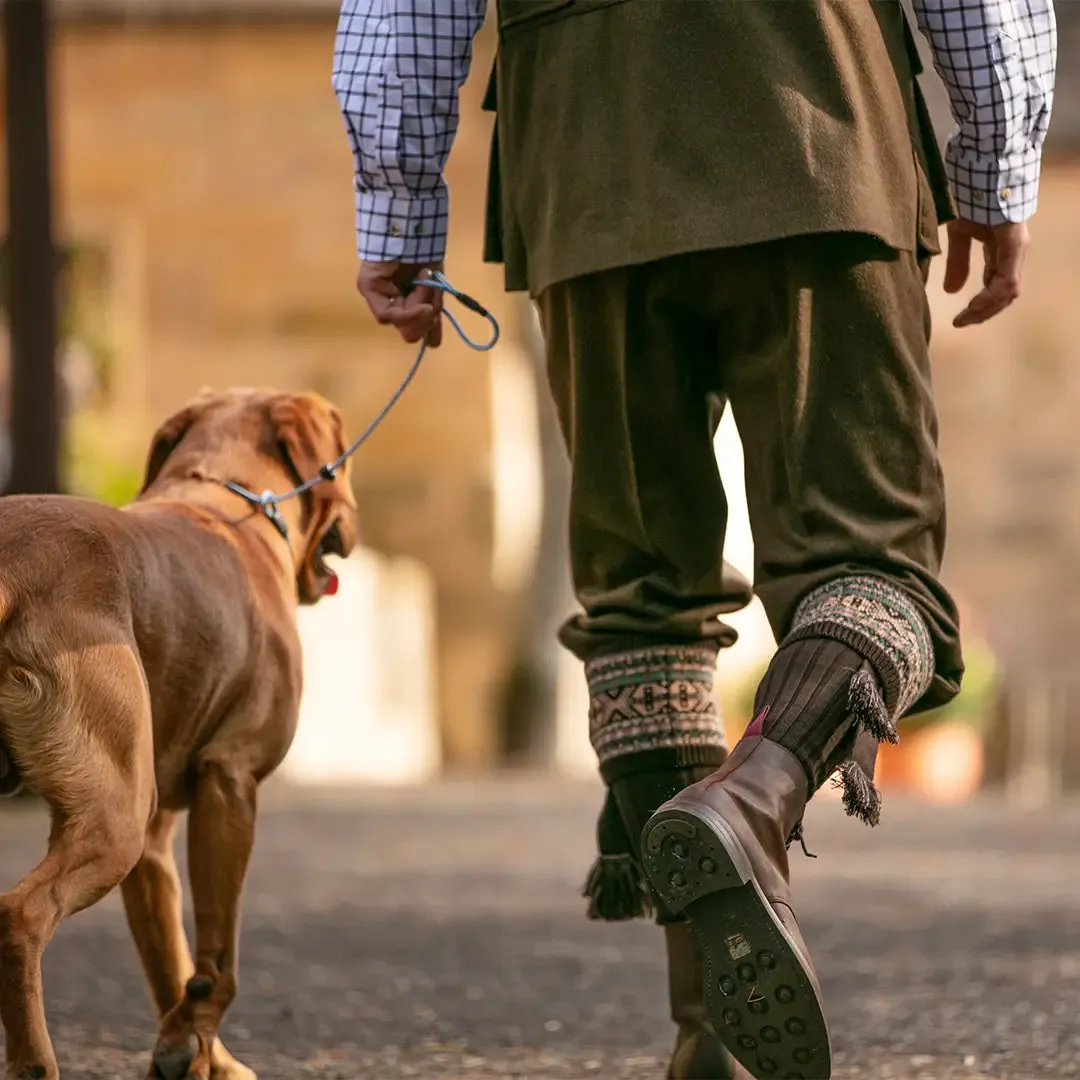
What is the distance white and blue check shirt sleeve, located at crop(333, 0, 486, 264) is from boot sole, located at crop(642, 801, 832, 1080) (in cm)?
106

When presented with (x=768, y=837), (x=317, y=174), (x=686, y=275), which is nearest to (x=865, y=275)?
(x=686, y=275)

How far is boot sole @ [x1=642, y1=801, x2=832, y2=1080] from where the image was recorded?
7.89ft

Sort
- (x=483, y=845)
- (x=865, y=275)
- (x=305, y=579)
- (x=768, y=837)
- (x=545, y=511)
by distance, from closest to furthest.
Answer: (x=768, y=837) < (x=865, y=275) < (x=305, y=579) < (x=483, y=845) < (x=545, y=511)

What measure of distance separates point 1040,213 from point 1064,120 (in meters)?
5.24

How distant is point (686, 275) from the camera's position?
2766 millimetres

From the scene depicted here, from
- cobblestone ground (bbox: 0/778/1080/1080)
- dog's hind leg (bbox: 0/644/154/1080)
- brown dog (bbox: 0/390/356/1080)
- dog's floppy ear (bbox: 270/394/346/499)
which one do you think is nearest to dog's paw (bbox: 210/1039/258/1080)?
brown dog (bbox: 0/390/356/1080)

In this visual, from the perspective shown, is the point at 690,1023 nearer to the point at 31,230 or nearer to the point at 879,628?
the point at 879,628

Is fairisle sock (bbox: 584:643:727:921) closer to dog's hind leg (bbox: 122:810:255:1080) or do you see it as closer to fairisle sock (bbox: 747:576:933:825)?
fairisle sock (bbox: 747:576:933:825)

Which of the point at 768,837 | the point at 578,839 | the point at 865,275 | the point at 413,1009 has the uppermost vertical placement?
the point at 865,275

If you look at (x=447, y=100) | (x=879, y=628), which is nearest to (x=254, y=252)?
(x=447, y=100)

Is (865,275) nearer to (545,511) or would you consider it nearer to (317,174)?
(545,511)

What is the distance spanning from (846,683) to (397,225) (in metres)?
0.99

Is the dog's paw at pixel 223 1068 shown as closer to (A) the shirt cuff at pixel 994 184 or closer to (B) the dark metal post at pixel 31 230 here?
(A) the shirt cuff at pixel 994 184

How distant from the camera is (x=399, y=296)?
3199 millimetres
